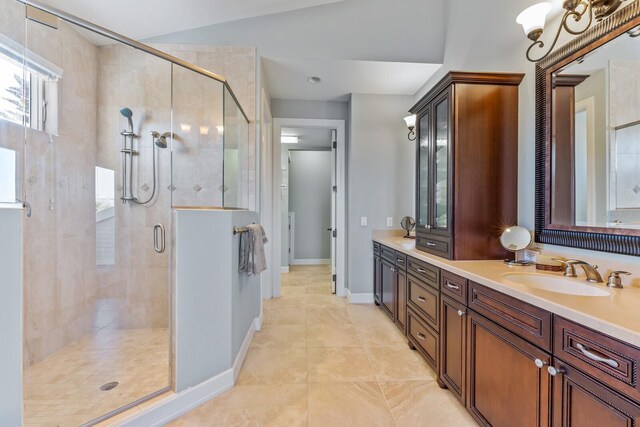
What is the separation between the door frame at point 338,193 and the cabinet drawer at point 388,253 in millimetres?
657

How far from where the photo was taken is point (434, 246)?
2.15 metres

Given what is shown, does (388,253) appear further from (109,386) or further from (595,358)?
(109,386)

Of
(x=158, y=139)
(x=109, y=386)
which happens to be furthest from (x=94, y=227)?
(x=109, y=386)

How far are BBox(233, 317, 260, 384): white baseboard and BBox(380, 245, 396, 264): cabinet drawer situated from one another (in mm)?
1489

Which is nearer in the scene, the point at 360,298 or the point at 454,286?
the point at 454,286

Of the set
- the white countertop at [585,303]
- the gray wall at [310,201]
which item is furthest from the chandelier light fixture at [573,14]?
the gray wall at [310,201]

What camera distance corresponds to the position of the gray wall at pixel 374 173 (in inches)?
Result: 136

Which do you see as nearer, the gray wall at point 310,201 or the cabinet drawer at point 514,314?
the cabinet drawer at point 514,314

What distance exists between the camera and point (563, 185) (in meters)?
1.59

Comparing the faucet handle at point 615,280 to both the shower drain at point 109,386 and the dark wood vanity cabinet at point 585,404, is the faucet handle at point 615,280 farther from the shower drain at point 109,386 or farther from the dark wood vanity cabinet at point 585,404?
the shower drain at point 109,386

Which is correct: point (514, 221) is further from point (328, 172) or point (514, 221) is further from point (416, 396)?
point (328, 172)

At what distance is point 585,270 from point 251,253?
6.56ft

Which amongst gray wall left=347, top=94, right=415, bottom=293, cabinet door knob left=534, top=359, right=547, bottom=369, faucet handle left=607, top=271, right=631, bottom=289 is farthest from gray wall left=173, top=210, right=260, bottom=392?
faucet handle left=607, top=271, right=631, bottom=289

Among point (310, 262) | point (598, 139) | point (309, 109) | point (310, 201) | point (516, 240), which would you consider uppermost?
point (309, 109)
